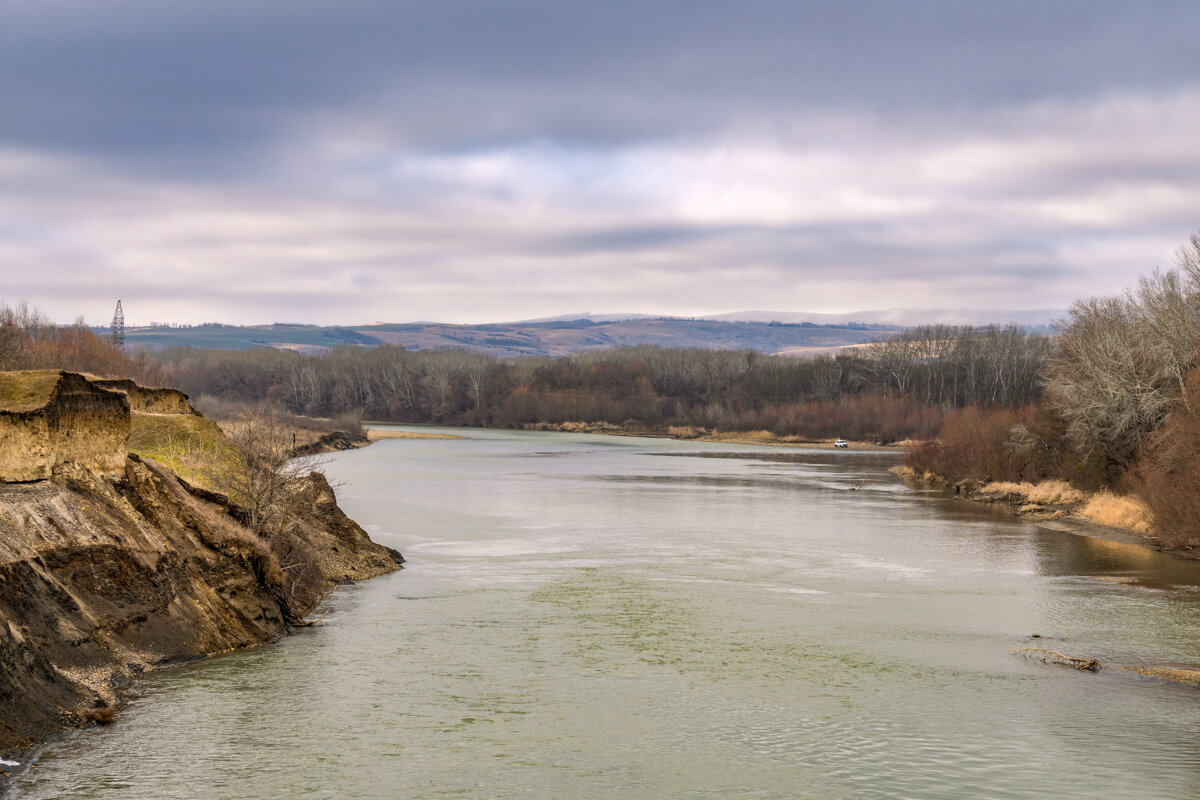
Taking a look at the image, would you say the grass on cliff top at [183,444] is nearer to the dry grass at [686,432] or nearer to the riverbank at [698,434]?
the riverbank at [698,434]

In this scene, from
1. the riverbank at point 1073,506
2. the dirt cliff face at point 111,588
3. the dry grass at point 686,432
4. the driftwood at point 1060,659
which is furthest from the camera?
the dry grass at point 686,432

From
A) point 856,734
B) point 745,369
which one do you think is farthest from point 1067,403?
point 745,369

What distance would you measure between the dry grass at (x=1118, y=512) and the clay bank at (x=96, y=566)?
2998cm

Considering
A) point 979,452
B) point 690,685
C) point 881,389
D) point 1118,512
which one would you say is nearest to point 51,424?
point 690,685

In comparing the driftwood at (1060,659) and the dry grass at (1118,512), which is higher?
the dry grass at (1118,512)

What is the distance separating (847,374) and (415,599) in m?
116

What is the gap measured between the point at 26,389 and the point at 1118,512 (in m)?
36.7

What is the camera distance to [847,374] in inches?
5290

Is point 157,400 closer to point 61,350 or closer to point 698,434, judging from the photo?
point 61,350

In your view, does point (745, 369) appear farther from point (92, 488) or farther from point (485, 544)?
point (92, 488)

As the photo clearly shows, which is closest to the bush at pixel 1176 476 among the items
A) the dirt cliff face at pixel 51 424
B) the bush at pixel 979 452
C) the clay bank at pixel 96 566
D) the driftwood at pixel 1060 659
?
the bush at pixel 979 452

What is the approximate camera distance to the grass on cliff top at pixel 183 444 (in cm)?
2242

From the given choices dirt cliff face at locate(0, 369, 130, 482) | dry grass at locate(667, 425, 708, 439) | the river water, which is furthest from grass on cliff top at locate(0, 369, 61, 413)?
dry grass at locate(667, 425, 708, 439)

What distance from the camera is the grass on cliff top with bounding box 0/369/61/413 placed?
16.1 m
